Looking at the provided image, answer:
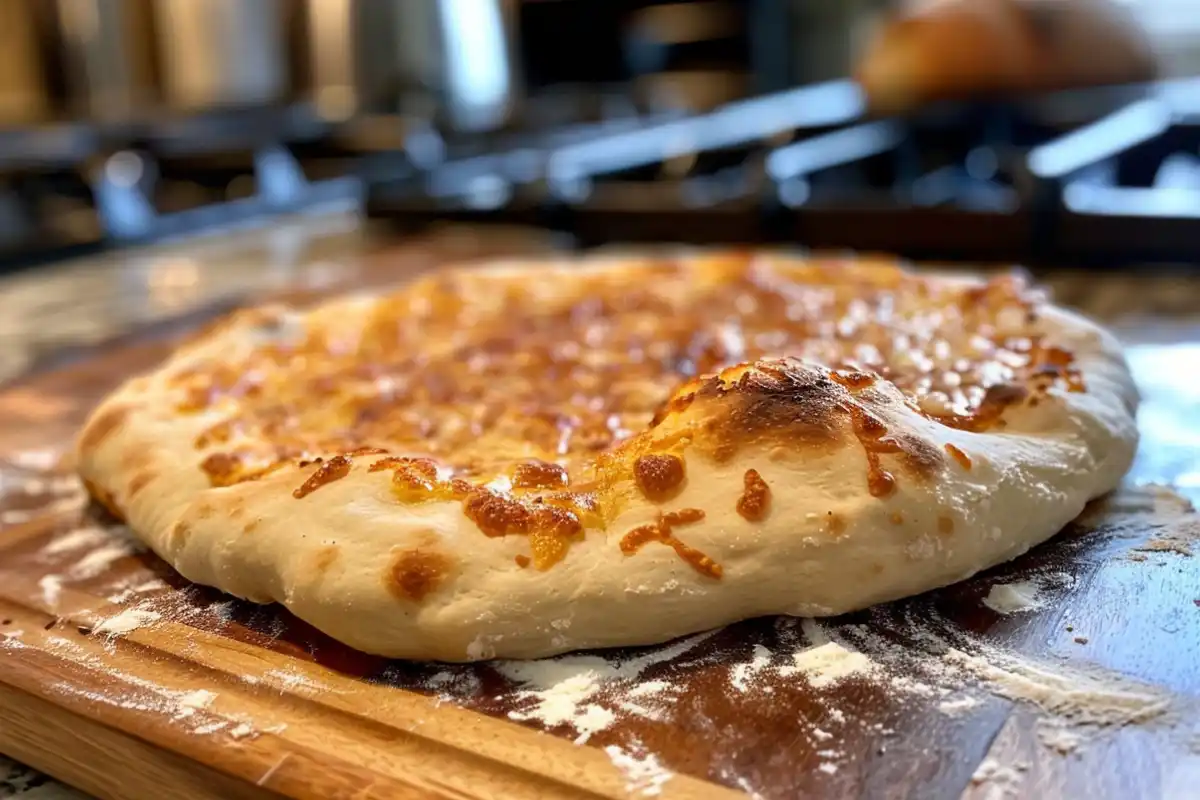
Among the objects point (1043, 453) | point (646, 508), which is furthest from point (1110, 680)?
point (646, 508)

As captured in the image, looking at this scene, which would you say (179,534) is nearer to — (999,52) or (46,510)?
(46,510)

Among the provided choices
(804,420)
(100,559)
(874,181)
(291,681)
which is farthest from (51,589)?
(874,181)

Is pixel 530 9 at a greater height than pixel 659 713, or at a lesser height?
greater

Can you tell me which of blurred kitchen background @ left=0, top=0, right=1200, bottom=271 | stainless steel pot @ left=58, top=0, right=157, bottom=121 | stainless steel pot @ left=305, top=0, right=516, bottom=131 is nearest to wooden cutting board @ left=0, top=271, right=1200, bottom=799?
blurred kitchen background @ left=0, top=0, right=1200, bottom=271

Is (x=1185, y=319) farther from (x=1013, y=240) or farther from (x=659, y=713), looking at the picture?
(x=659, y=713)

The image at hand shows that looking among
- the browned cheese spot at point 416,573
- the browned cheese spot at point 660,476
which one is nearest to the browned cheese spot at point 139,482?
the browned cheese spot at point 416,573

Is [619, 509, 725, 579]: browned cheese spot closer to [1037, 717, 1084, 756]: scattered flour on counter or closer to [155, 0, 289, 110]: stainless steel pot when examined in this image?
[1037, 717, 1084, 756]: scattered flour on counter
